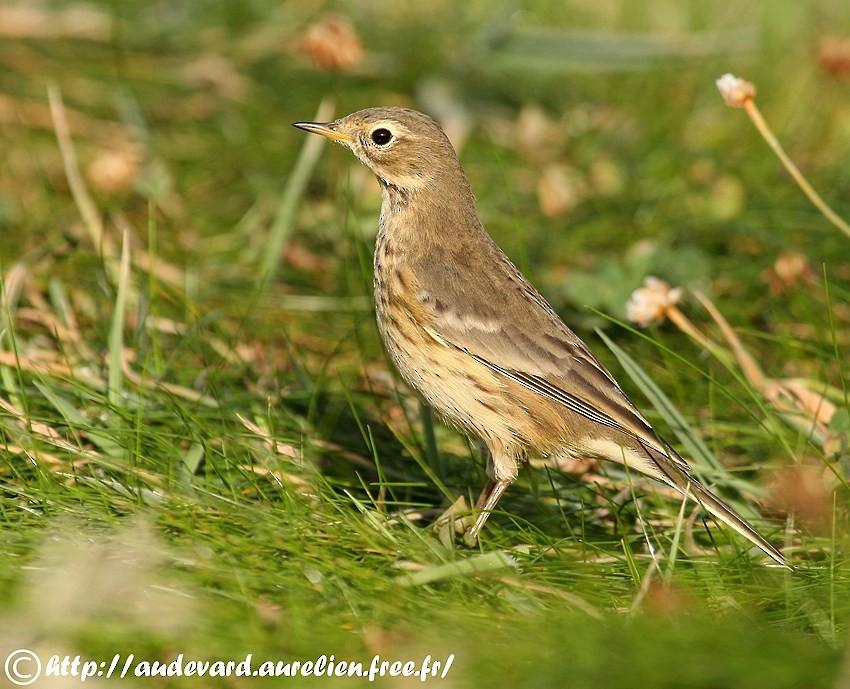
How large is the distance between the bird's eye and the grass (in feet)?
2.02

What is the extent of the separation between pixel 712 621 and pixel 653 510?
1.15 m

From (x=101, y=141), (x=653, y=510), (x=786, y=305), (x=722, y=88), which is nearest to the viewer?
(x=653, y=510)

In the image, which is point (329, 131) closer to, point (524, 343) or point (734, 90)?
point (524, 343)

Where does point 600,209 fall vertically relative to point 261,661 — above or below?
above

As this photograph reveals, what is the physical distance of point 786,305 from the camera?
6.68 meters

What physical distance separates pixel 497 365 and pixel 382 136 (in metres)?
1.29

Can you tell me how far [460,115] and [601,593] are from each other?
17.2 ft

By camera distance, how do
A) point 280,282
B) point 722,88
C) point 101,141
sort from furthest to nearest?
point 101,141 → point 280,282 → point 722,88

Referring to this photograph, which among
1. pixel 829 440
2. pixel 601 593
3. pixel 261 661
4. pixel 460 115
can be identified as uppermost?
pixel 460 115

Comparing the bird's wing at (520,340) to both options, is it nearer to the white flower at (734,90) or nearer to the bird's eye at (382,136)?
the bird's eye at (382,136)

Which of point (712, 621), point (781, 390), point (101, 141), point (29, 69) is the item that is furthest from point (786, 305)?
point (29, 69)

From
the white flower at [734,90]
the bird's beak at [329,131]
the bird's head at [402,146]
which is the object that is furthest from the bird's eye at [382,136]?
the white flower at [734,90]

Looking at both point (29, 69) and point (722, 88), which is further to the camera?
point (29, 69)

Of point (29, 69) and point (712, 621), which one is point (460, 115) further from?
point (712, 621)
